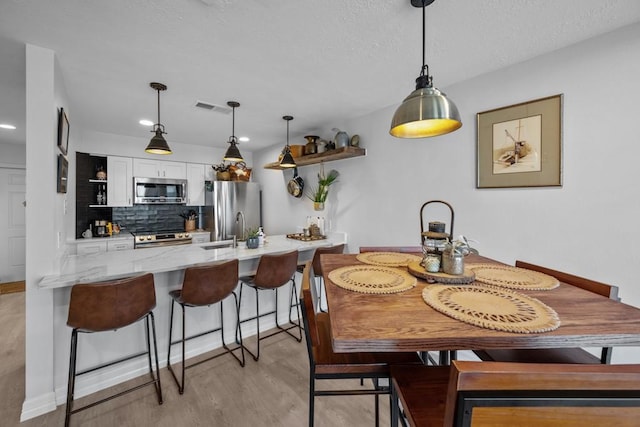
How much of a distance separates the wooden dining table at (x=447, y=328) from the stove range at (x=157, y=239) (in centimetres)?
403

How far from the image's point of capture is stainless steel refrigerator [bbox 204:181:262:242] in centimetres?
466

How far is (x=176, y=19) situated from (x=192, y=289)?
5.67 ft

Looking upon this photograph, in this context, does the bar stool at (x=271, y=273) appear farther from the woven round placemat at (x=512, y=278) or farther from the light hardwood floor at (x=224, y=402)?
the woven round placemat at (x=512, y=278)

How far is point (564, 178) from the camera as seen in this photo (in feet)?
6.13

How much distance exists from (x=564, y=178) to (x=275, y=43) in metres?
2.19

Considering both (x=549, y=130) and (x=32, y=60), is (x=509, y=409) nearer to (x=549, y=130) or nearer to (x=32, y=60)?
(x=549, y=130)

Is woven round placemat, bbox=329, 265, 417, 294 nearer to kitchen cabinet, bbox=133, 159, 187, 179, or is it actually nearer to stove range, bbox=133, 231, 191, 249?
stove range, bbox=133, 231, 191, 249

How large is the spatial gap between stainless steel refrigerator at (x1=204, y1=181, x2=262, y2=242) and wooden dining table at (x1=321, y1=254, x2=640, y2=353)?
12.6 feet

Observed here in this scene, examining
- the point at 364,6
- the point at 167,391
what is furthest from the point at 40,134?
the point at 364,6

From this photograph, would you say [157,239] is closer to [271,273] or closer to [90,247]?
[90,247]

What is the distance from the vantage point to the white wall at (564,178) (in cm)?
165

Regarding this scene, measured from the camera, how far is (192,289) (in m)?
1.96

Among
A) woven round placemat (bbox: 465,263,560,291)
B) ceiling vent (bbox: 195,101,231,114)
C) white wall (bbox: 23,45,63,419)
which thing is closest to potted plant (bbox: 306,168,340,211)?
ceiling vent (bbox: 195,101,231,114)

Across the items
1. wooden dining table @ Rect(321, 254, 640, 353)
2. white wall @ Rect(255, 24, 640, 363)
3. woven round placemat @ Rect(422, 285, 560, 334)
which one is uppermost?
white wall @ Rect(255, 24, 640, 363)
